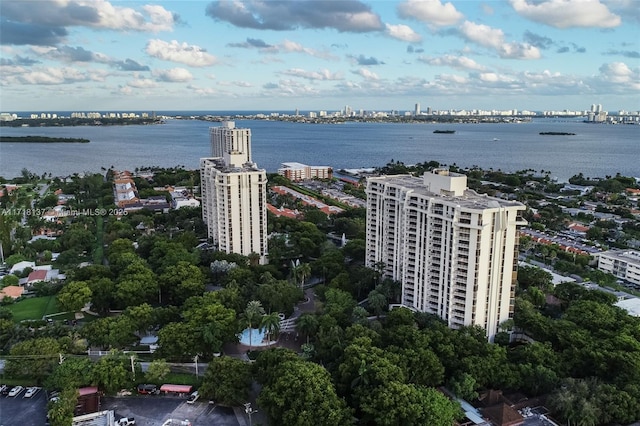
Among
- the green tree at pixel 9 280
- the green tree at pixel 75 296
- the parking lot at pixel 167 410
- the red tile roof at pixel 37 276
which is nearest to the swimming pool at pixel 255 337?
the parking lot at pixel 167 410

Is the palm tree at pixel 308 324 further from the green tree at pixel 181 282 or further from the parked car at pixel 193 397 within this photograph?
the green tree at pixel 181 282

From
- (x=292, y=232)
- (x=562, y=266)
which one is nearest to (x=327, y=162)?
(x=292, y=232)

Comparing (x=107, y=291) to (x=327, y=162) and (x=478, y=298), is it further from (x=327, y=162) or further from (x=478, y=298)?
(x=327, y=162)

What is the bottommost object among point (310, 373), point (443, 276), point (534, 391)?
point (534, 391)

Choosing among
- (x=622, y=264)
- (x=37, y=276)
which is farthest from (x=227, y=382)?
(x=622, y=264)

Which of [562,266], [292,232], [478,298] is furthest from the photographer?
[292,232]

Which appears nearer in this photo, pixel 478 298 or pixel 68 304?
pixel 478 298

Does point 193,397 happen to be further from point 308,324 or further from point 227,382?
point 308,324
